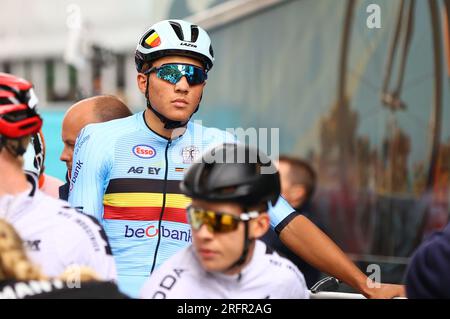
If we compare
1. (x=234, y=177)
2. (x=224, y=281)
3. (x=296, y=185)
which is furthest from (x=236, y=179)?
(x=296, y=185)

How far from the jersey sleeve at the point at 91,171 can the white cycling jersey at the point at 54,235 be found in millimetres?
584

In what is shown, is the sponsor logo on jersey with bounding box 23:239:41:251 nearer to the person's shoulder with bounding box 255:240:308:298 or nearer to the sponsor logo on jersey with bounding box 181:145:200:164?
the person's shoulder with bounding box 255:240:308:298

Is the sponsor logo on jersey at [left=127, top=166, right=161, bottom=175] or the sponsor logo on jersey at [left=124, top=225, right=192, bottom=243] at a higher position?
the sponsor logo on jersey at [left=127, top=166, right=161, bottom=175]

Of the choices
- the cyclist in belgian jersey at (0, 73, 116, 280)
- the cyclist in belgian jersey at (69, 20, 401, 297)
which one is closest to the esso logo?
the cyclist in belgian jersey at (69, 20, 401, 297)

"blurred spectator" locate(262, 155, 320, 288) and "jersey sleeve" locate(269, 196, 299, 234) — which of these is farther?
"blurred spectator" locate(262, 155, 320, 288)

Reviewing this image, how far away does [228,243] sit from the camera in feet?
8.46

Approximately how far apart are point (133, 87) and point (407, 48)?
4.00m

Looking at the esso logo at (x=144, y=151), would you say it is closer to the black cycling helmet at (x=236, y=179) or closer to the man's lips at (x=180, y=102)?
the man's lips at (x=180, y=102)

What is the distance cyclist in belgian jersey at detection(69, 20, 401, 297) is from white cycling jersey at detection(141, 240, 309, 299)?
593 millimetres

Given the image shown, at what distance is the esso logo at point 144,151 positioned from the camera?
346cm

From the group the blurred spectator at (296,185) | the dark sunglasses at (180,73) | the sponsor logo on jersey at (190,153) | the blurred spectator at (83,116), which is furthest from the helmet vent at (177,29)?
the blurred spectator at (296,185)

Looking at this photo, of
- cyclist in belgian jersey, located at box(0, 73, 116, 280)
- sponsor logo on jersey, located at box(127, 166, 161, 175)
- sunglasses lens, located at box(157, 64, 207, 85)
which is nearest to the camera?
cyclist in belgian jersey, located at box(0, 73, 116, 280)

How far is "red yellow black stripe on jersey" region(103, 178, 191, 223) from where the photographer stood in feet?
11.1
